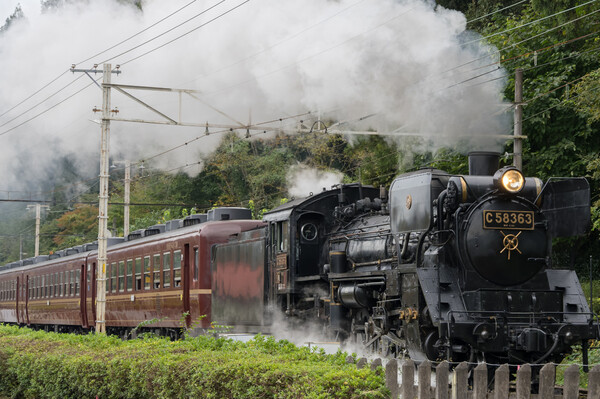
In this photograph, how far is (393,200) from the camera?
12.1 m

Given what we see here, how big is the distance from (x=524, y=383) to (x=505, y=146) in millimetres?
15919

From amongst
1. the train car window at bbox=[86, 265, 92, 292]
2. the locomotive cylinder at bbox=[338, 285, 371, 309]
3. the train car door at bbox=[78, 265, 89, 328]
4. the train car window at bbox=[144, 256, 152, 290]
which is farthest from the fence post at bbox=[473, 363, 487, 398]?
the train car door at bbox=[78, 265, 89, 328]

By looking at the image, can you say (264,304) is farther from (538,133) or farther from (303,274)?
(538,133)

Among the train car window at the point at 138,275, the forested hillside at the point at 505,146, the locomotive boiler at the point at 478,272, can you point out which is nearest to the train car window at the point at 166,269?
the train car window at the point at 138,275

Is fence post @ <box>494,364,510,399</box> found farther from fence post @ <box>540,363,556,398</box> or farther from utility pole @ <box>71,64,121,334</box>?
utility pole @ <box>71,64,121,334</box>

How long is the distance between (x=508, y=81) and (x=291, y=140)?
20216mm

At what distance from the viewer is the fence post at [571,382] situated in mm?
7562

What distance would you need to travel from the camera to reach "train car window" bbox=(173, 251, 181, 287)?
2066 cm

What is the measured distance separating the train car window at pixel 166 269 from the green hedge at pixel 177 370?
6645 millimetres

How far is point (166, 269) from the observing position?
70.8 ft

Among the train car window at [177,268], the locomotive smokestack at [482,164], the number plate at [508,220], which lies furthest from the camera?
the train car window at [177,268]

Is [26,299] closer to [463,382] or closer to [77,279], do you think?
[77,279]

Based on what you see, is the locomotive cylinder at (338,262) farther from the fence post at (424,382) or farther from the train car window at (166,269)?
the train car window at (166,269)

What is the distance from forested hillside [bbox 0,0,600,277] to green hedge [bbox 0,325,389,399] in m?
5.35
